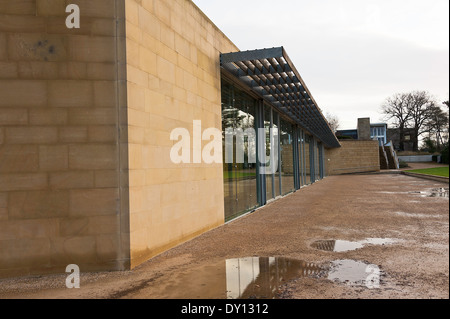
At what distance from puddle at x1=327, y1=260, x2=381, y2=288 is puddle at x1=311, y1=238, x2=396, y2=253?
81 centimetres

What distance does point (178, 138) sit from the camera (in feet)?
22.9

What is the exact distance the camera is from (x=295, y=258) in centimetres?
552

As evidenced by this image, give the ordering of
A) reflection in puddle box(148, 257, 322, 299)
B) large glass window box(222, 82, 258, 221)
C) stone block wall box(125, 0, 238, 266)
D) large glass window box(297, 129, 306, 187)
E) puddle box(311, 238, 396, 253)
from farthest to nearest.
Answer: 1. large glass window box(297, 129, 306, 187)
2. large glass window box(222, 82, 258, 221)
3. puddle box(311, 238, 396, 253)
4. stone block wall box(125, 0, 238, 266)
5. reflection in puddle box(148, 257, 322, 299)

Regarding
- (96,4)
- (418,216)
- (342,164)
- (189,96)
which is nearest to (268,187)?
(418,216)

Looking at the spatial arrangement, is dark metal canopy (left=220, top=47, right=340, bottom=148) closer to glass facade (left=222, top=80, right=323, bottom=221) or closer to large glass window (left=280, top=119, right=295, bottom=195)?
glass facade (left=222, top=80, right=323, bottom=221)

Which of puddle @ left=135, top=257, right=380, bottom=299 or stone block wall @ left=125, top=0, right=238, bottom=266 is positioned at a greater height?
stone block wall @ left=125, top=0, right=238, bottom=266

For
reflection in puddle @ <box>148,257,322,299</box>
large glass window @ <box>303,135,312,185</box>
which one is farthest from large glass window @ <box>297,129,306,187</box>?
reflection in puddle @ <box>148,257,322,299</box>

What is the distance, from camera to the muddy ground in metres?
4.08

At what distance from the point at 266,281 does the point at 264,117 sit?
32.6 feet

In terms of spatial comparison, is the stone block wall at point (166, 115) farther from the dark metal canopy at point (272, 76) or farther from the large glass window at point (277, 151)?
the large glass window at point (277, 151)

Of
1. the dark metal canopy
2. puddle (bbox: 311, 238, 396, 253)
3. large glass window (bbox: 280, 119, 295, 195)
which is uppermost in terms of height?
the dark metal canopy

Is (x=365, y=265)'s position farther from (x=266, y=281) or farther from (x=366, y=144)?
→ (x=366, y=144)

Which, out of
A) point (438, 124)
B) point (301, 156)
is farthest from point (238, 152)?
point (438, 124)

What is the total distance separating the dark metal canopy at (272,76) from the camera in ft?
29.8
